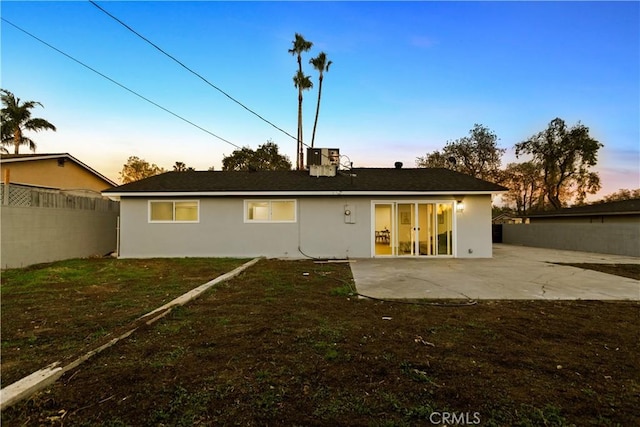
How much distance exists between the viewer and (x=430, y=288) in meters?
5.71

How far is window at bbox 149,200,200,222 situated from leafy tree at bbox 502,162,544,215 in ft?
90.8

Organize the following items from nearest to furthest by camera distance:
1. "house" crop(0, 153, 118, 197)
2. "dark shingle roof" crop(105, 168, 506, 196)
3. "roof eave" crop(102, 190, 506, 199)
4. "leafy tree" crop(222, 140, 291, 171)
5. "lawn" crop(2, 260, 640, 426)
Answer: "lawn" crop(2, 260, 640, 426) → "roof eave" crop(102, 190, 506, 199) → "dark shingle roof" crop(105, 168, 506, 196) → "house" crop(0, 153, 118, 197) → "leafy tree" crop(222, 140, 291, 171)

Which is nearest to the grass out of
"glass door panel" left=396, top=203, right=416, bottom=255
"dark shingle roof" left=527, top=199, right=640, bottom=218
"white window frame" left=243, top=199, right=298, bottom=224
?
"white window frame" left=243, top=199, right=298, bottom=224

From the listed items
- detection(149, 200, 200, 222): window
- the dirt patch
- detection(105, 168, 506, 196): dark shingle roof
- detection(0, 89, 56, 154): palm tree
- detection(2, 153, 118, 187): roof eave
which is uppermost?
detection(0, 89, 56, 154): palm tree

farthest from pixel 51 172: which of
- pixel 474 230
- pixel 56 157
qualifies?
pixel 474 230

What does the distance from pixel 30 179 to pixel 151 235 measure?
855 centimetres

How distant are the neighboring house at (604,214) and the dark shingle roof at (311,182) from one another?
761cm

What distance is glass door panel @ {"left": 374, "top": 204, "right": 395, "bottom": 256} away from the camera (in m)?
10.9

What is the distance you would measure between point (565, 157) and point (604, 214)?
13.8m

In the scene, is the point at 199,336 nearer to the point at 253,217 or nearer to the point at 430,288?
the point at 430,288

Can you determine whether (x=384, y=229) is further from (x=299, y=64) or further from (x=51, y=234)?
(x=299, y=64)

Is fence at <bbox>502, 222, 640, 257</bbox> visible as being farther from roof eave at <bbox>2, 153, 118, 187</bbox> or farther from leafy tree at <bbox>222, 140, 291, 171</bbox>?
roof eave at <bbox>2, 153, 118, 187</bbox>

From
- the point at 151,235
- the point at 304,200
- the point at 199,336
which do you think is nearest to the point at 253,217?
the point at 304,200

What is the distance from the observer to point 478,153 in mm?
27812
